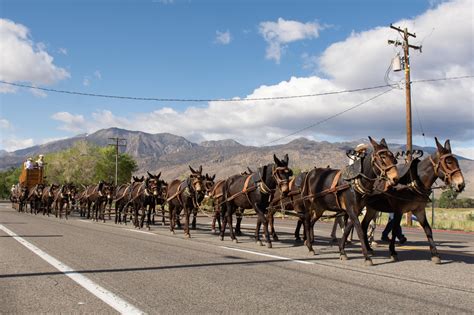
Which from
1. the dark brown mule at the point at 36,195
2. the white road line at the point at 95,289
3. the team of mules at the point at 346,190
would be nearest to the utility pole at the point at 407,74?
the team of mules at the point at 346,190

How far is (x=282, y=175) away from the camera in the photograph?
12.1 m

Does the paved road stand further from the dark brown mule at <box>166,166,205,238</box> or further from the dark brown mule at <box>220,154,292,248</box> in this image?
the dark brown mule at <box>166,166,205,238</box>

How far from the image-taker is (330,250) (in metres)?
11.8

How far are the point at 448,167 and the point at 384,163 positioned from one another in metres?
1.31

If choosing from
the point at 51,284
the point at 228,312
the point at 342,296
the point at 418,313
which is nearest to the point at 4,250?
the point at 51,284

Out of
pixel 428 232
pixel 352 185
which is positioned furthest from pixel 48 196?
pixel 428 232

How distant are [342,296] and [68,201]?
25218 mm

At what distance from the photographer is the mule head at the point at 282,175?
39.2ft

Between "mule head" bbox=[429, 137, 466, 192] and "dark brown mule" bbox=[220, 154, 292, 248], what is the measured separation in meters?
3.96

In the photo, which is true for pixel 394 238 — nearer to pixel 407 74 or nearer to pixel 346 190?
pixel 346 190

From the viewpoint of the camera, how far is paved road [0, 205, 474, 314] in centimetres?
570

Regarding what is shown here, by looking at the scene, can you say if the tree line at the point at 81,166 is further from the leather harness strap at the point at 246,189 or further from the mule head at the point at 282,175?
the mule head at the point at 282,175

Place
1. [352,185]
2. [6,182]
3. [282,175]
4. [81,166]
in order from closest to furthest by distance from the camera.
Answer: [352,185]
[282,175]
[81,166]
[6,182]

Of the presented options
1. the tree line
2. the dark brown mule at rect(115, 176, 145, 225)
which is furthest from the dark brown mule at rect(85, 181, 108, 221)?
the tree line
